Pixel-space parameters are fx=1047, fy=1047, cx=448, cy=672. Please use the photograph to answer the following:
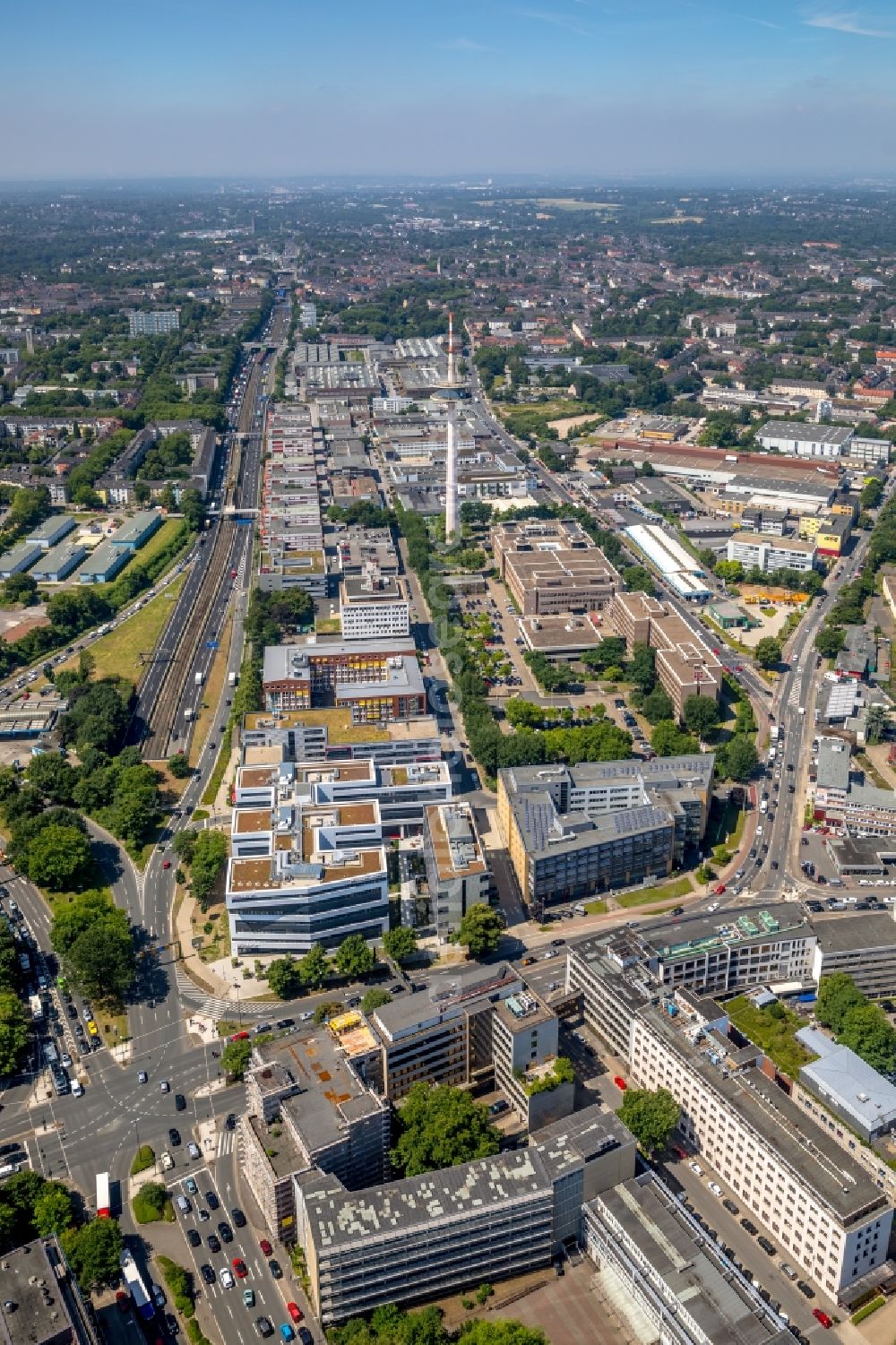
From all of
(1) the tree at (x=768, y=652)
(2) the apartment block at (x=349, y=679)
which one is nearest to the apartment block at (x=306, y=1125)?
(2) the apartment block at (x=349, y=679)

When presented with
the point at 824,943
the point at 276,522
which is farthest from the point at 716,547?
the point at 824,943

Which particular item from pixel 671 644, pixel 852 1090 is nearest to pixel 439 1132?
pixel 852 1090

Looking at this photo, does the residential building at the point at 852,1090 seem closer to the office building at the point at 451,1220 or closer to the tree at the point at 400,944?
the office building at the point at 451,1220

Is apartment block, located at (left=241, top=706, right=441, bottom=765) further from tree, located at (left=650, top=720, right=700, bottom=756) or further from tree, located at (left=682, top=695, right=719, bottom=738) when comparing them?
tree, located at (left=682, top=695, right=719, bottom=738)

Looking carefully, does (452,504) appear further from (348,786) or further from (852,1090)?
(852,1090)

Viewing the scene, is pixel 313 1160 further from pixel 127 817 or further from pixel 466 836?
pixel 127 817

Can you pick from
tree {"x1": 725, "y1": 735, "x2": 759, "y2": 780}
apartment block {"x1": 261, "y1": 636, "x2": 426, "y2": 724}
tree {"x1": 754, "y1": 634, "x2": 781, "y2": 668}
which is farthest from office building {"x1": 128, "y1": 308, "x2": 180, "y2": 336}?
tree {"x1": 725, "y1": 735, "x2": 759, "y2": 780}
